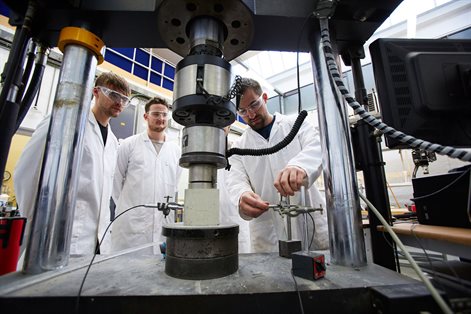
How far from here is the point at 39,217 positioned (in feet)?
1.67

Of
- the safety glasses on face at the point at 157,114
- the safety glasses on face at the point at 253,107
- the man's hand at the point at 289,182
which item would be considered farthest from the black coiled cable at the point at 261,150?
the safety glasses on face at the point at 157,114

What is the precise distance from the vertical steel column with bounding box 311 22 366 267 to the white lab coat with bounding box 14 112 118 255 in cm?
95

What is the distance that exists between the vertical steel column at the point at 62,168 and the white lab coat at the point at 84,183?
1.38 ft

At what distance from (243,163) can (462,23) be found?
4.24m

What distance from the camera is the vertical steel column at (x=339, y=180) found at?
1.80 ft

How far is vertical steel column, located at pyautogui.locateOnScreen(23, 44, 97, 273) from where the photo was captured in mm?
507

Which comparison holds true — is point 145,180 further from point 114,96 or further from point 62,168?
point 62,168

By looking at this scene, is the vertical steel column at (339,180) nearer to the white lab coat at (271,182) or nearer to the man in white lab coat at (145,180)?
the white lab coat at (271,182)

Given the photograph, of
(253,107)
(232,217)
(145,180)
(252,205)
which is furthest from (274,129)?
(145,180)

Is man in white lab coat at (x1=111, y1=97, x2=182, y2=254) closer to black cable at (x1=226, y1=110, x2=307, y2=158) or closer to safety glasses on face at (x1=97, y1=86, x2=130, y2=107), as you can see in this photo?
safety glasses on face at (x1=97, y1=86, x2=130, y2=107)

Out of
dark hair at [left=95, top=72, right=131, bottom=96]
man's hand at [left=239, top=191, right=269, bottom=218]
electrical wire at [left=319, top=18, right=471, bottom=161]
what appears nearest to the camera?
electrical wire at [left=319, top=18, right=471, bottom=161]

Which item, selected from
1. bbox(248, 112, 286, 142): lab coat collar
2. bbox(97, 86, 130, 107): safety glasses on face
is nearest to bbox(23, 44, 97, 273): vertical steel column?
bbox(97, 86, 130, 107): safety glasses on face

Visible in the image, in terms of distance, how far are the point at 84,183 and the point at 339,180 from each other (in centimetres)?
127

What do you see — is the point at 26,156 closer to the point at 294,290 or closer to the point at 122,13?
Answer: the point at 122,13
